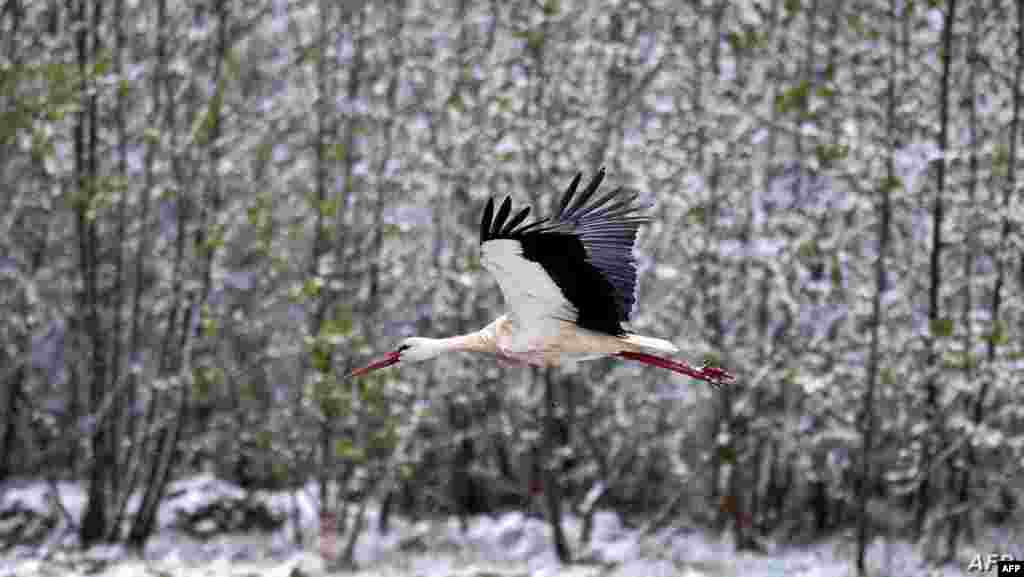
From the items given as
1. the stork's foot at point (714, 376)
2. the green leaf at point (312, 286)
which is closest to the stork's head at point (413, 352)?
the stork's foot at point (714, 376)

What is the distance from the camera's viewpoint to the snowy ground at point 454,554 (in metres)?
10.1

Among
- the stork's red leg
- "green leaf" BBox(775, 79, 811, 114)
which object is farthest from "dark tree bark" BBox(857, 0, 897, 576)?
the stork's red leg

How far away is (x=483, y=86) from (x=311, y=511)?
4566mm

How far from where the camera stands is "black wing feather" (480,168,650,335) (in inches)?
198

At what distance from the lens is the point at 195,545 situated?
11.8 meters

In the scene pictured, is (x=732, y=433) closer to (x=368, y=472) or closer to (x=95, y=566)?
(x=368, y=472)

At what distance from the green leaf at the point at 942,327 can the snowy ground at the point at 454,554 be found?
1531 mm

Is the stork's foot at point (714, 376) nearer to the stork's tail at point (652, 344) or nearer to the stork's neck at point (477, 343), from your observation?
the stork's tail at point (652, 344)

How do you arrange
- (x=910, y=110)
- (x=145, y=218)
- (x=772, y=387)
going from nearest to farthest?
(x=910, y=110)
(x=145, y=218)
(x=772, y=387)

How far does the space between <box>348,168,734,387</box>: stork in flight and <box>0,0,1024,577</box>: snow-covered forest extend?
3.90 m

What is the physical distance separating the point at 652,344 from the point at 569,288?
1.43 feet

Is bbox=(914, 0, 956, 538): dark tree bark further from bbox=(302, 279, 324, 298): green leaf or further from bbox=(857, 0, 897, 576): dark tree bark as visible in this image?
bbox=(302, 279, 324, 298): green leaf

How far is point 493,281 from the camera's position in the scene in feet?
38.2

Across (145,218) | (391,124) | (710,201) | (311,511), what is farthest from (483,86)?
(311,511)
